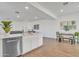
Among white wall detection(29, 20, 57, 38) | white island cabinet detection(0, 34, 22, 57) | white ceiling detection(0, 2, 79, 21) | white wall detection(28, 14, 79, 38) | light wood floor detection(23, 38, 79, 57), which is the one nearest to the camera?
white island cabinet detection(0, 34, 22, 57)

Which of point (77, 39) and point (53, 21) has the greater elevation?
point (53, 21)

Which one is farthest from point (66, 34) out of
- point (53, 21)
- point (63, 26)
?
point (53, 21)

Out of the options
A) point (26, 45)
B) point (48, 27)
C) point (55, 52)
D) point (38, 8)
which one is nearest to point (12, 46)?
point (26, 45)

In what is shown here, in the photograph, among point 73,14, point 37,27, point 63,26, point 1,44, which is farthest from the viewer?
point 37,27

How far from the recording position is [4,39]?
3.63 m

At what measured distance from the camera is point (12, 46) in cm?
402

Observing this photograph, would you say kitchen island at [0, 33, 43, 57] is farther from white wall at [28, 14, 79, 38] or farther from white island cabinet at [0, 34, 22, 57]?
white wall at [28, 14, 79, 38]

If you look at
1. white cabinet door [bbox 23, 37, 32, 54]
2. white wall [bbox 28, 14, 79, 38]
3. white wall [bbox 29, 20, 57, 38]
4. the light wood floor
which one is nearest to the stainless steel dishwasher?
white cabinet door [bbox 23, 37, 32, 54]

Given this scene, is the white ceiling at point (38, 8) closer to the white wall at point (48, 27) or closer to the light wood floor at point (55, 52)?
the light wood floor at point (55, 52)

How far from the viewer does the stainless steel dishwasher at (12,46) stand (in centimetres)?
368

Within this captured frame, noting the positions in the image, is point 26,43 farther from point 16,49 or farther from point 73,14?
point 73,14

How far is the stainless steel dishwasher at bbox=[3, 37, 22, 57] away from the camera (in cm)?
368

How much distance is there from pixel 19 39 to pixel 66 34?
720cm

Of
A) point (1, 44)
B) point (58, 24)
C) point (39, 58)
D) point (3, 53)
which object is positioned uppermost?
point (58, 24)
